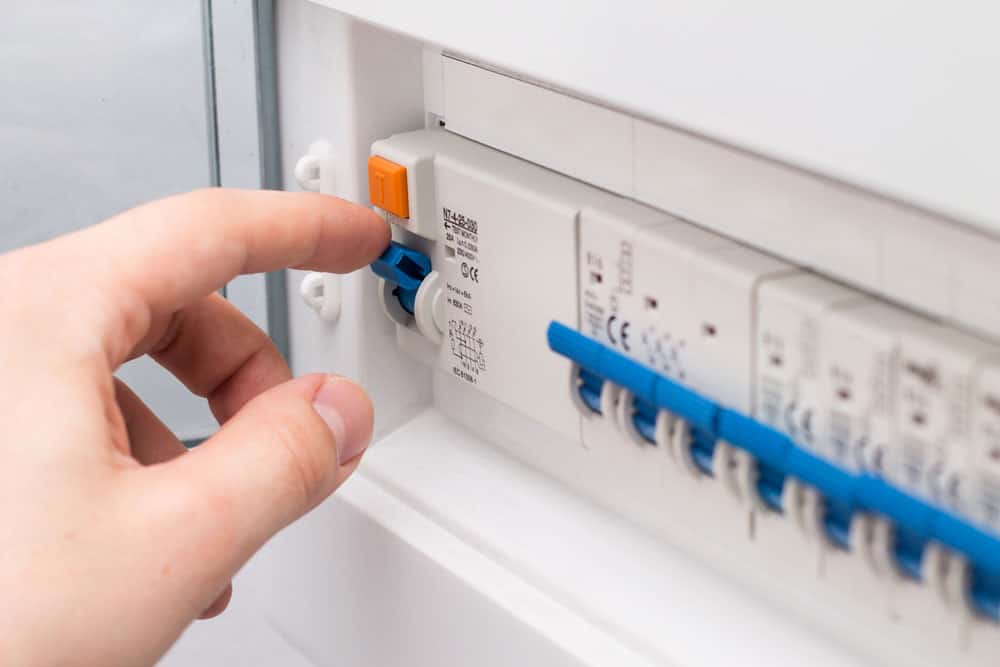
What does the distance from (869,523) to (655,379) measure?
0.10 m

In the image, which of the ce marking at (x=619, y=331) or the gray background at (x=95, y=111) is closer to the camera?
the ce marking at (x=619, y=331)

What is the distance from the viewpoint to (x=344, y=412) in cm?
57

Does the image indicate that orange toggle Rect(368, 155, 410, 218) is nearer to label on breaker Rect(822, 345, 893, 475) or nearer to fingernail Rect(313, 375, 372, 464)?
fingernail Rect(313, 375, 372, 464)

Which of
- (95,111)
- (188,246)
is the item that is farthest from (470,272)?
(95,111)

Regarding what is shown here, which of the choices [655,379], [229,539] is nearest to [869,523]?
[655,379]

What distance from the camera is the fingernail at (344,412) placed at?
56 centimetres

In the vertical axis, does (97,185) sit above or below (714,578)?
above

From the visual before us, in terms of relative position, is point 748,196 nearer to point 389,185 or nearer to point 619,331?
point 619,331

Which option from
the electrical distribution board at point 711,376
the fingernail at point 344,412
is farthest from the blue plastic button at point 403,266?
the fingernail at point 344,412

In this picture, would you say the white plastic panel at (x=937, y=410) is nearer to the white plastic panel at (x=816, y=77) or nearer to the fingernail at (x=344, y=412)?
the white plastic panel at (x=816, y=77)

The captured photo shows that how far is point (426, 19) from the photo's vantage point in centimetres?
56

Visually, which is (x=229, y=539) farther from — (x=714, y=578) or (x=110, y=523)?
(x=714, y=578)

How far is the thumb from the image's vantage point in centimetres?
48

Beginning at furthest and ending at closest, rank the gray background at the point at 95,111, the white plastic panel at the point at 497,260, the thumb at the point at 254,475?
the gray background at the point at 95,111 < the white plastic panel at the point at 497,260 < the thumb at the point at 254,475
